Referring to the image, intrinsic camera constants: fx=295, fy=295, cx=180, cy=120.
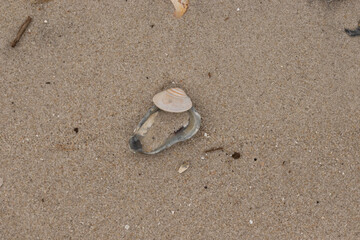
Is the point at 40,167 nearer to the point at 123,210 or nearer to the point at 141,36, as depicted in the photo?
the point at 123,210

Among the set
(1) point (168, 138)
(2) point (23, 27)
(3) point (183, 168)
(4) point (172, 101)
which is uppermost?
(2) point (23, 27)

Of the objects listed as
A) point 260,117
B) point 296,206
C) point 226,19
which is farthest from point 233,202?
point 226,19

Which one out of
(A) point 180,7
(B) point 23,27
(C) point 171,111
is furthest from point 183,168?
(B) point 23,27

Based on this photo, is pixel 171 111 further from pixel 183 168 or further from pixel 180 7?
pixel 180 7

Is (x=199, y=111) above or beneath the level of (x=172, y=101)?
beneath

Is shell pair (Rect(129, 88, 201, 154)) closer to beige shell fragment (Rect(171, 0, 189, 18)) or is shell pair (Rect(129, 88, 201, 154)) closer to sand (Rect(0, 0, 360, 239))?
sand (Rect(0, 0, 360, 239))

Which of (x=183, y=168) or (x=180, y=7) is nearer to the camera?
(x=183, y=168)

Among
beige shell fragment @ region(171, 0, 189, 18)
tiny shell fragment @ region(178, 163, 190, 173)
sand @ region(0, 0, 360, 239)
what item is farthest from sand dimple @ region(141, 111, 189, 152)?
beige shell fragment @ region(171, 0, 189, 18)
